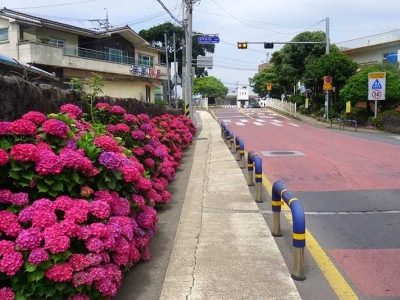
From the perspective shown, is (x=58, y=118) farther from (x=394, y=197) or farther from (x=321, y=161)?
(x=321, y=161)

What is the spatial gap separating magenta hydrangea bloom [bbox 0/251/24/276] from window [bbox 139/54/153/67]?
37.8 m

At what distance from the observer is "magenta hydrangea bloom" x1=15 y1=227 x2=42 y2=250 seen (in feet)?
10.3

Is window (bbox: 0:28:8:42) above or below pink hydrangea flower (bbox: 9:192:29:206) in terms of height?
above

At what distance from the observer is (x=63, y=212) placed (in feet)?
11.7

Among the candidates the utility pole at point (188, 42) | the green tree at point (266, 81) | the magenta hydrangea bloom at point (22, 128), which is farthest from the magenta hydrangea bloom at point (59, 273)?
the green tree at point (266, 81)

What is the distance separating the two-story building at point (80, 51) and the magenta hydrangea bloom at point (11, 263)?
21.7 m

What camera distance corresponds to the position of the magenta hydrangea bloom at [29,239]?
3.13 metres

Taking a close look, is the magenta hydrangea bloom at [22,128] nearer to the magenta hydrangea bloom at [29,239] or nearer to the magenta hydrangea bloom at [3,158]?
the magenta hydrangea bloom at [3,158]

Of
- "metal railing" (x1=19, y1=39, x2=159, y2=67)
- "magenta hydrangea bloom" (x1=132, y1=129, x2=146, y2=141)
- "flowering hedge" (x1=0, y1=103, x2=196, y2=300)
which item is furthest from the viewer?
"metal railing" (x1=19, y1=39, x2=159, y2=67)

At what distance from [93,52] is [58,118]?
29153mm

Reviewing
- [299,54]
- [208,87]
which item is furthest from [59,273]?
[208,87]

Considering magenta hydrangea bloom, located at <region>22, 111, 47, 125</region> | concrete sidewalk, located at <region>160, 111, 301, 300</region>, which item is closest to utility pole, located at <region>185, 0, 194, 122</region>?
concrete sidewalk, located at <region>160, 111, 301, 300</region>

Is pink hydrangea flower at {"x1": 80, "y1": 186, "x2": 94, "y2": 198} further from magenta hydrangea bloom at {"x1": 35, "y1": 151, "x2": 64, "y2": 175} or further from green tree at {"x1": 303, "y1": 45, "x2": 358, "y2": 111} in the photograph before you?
green tree at {"x1": 303, "y1": 45, "x2": 358, "y2": 111}

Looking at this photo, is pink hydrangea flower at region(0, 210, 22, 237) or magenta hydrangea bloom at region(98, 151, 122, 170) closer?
pink hydrangea flower at region(0, 210, 22, 237)
